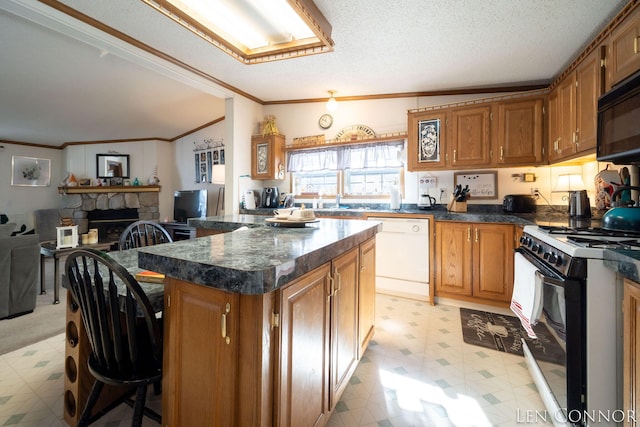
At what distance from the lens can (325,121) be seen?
161 inches

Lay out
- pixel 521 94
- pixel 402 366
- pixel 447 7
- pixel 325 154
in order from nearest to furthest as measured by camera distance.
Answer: pixel 402 366 → pixel 447 7 → pixel 521 94 → pixel 325 154

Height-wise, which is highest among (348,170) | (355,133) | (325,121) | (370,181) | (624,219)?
(325,121)

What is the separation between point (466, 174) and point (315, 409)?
311cm

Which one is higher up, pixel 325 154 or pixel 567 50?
pixel 567 50

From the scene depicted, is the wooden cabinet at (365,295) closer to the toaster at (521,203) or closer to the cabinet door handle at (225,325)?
the cabinet door handle at (225,325)

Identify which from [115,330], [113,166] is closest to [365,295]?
[115,330]

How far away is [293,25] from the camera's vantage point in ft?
6.69

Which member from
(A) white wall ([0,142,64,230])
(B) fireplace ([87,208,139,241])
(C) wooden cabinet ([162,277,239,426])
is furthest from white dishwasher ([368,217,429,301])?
(A) white wall ([0,142,64,230])

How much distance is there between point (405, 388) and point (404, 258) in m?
1.55

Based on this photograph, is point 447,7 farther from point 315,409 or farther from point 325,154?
point 315,409

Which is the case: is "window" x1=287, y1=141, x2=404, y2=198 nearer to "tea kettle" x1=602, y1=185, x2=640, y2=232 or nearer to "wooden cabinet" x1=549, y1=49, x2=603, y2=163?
"wooden cabinet" x1=549, y1=49, x2=603, y2=163

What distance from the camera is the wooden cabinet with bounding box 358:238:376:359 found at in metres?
1.65

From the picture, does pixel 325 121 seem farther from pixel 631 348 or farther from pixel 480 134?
pixel 631 348

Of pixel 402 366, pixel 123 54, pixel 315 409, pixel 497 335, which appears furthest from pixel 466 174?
pixel 123 54
